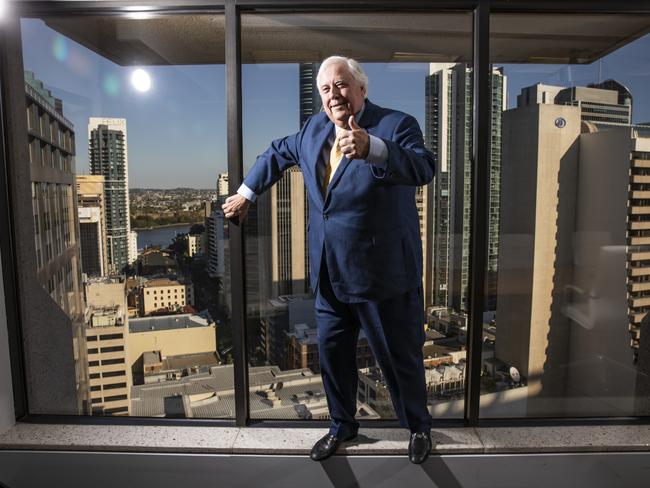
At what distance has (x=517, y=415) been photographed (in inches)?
93.4

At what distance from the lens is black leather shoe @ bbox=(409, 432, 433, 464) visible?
2.02 m

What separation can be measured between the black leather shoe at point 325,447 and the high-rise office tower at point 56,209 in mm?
1167

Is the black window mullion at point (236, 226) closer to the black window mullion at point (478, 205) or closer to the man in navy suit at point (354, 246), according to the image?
the man in navy suit at point (354, 246)

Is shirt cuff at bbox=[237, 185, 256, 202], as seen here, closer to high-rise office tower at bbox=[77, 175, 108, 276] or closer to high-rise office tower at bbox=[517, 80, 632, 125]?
high-rise office tower at bbox=[77, 175, 108, 276]

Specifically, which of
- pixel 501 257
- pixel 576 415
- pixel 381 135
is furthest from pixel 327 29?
pixel 576 415

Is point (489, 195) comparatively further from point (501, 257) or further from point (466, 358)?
point (466, 358)

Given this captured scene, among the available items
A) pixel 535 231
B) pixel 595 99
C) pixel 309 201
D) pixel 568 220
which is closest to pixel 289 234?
pixel 309 201

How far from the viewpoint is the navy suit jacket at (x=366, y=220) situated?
1863mm

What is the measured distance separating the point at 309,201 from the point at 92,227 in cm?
Answer: 108

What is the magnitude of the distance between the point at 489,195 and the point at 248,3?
4.52 ft

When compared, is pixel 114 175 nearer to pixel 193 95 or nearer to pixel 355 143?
pixel 193 95

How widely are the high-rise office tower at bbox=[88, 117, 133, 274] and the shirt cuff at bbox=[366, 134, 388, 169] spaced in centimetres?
130

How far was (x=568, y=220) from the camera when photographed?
2443mm

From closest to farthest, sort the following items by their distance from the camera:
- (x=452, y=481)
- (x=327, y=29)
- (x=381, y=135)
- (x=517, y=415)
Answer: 1. (x=381, y=135)
2. (x=452, y=481)
3. (x=327, y=29)
4. (x=517, y=415)
